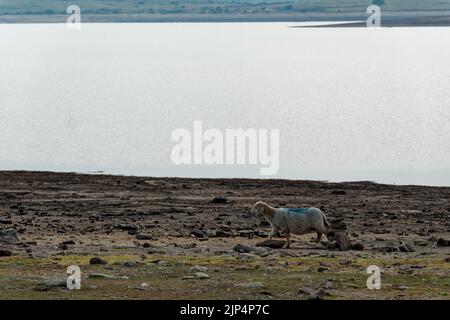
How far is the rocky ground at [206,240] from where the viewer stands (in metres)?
19.9

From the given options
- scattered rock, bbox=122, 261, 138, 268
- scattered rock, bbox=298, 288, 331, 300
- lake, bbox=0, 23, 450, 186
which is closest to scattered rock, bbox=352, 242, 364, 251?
scattered rock, bbox=122, 261, 138, 268

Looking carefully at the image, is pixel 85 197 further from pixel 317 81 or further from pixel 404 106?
pixel 317 81

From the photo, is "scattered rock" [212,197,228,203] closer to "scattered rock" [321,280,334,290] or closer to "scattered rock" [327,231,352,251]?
"scattered rock" [327,231,352,251]

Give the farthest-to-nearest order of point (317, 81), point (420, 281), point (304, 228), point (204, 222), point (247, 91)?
1. point (317, 81)
2. point (247, 91)
3. point (204, 222)
4. point (304, 228)
5. point (420, 281)

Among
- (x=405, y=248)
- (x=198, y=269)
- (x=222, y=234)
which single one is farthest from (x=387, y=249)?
(x=198, y=269)

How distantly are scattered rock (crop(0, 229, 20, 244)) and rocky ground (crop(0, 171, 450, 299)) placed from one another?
4 centimetres

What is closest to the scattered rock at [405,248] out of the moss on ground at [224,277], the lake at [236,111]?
the moss on ground at [224,277]

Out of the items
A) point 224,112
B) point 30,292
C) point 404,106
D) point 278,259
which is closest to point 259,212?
point 278,259

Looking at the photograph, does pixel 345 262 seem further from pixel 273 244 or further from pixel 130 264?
pixel 130 264

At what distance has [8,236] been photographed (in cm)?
2591

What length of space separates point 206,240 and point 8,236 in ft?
13.7

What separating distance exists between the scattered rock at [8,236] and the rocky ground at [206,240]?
0.14ft

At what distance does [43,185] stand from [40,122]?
124 ft

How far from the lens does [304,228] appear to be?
26.2 m
